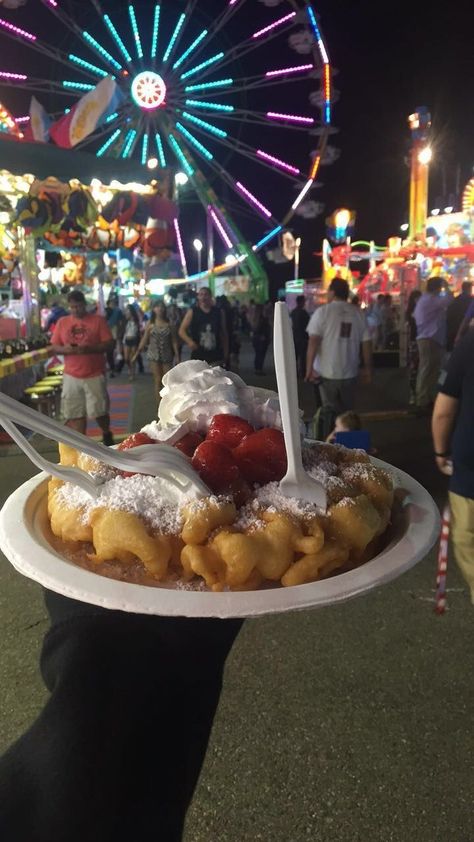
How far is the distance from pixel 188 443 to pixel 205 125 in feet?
62.0

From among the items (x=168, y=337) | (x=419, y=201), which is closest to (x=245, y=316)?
(x=419, y=201)

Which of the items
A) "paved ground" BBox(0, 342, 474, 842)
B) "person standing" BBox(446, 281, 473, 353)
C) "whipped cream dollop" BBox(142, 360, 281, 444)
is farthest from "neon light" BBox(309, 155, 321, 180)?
"whipped cream dollop" BBox(142, 360, 281, 444)

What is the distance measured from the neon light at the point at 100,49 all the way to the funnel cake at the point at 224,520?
59.0 ft

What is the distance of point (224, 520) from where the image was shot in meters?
0.98

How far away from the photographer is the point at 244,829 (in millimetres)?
1945

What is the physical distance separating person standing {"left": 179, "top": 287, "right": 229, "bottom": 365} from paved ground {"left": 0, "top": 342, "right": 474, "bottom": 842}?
4.00m

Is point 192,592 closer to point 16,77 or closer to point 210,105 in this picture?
point 16,77

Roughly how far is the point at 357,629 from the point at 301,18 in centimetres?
1644

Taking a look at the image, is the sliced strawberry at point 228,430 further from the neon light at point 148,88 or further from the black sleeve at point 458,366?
the neon light at point 148,88

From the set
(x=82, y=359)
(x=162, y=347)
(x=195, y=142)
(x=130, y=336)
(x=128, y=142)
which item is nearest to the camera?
(x=82, y=359)

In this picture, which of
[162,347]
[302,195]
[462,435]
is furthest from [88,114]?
[302,195]

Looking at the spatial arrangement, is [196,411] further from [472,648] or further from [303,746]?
[472,648]

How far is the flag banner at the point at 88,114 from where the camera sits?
7.45 m

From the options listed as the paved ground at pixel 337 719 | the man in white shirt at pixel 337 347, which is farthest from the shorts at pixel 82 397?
the paved ground at pixel 337 719
